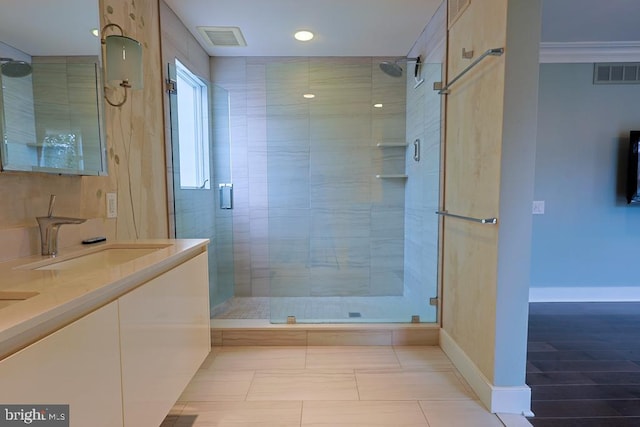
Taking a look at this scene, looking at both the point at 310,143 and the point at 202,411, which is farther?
the point at 310,143

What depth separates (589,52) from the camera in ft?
10.4

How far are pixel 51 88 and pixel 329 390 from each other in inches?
79.1

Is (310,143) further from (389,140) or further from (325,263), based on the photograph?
(325,263)

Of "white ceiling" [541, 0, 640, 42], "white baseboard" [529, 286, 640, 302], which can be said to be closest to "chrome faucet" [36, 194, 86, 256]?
"white ceiling" [541, 0, 640, 42]

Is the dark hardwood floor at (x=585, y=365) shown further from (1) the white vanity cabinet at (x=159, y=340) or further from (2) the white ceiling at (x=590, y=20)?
(2) the white ceiling at (x=590, y=20)

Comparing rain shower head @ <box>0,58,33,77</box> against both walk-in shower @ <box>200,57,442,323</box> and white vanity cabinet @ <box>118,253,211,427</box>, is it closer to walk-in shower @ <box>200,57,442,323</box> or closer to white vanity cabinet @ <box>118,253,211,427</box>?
white vanity cabinet @ <box>118,253,211,427</box>

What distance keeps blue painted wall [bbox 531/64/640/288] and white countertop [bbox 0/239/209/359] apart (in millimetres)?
3507

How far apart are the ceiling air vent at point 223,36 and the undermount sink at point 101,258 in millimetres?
1997

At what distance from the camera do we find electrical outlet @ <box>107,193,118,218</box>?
174cm

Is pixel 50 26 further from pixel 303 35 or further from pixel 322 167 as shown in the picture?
pixel 322 167

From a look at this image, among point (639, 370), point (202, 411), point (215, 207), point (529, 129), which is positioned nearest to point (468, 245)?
point (529, 129)

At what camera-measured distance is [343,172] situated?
10.6ft

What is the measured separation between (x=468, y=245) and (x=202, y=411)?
69.5 inches

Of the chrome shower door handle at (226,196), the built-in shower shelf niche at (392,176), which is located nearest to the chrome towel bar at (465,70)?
the built-in shower shelf niche at (392,176)
